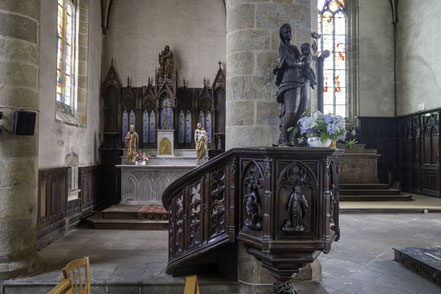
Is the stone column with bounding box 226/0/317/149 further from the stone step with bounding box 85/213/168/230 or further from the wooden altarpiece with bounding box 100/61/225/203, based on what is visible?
the wooden altarpiece with bounding box 100/61/225/203

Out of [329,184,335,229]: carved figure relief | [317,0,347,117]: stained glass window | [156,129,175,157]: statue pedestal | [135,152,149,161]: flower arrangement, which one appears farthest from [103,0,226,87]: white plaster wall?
[329,184,335,229]: carved figure relief

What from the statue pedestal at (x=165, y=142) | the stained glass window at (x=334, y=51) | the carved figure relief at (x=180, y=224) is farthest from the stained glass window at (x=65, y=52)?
the stained glass window at (x=334, y=51)

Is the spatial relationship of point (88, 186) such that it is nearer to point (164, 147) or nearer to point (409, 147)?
point (164, 147)

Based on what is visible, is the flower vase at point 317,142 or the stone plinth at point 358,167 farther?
the stone plinth at point 358,167

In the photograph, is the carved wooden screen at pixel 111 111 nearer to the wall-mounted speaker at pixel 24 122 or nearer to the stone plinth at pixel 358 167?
the wall-mounted speaker at pixel 24 122

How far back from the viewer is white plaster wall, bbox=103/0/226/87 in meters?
10.8

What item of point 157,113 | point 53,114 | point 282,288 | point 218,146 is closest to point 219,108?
point 218,146

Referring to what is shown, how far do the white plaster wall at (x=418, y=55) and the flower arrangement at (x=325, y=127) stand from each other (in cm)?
1035

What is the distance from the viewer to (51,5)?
21.4ft

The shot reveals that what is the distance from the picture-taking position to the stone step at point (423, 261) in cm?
421

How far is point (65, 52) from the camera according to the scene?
7.95 metres

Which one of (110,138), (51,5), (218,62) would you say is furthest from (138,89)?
(51,5)

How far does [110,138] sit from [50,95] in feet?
13.4

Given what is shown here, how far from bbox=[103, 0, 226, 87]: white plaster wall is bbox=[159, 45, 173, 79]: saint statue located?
0.29 metres
